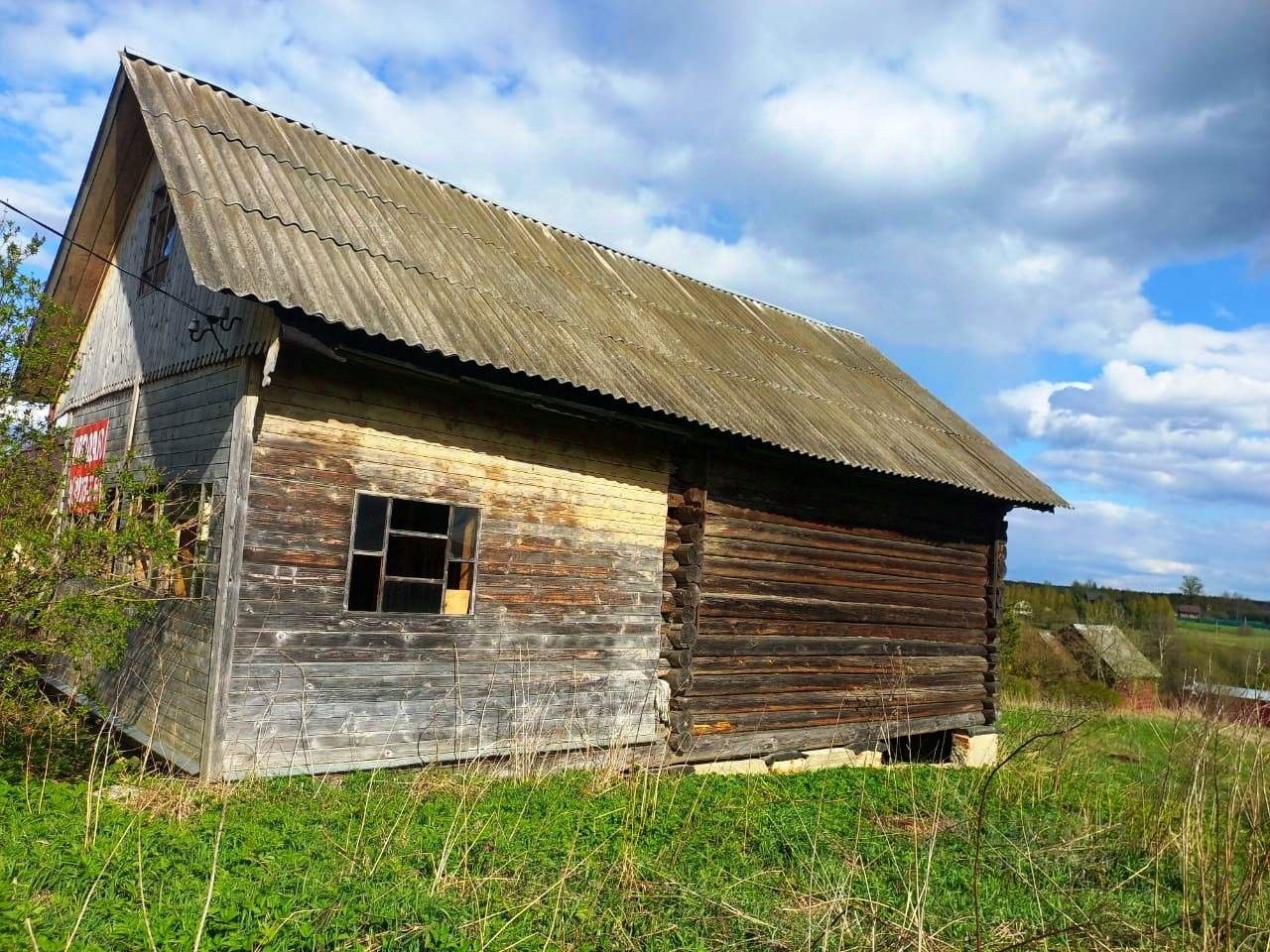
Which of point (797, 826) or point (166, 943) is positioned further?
point (797, 826)

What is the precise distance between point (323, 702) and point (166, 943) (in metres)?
2.96

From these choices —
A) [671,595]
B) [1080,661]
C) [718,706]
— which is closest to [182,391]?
[671,595]

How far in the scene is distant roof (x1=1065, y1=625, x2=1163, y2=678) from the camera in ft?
112

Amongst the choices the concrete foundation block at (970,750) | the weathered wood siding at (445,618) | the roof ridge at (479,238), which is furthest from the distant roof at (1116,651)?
the weathered wood siding at (445,618)

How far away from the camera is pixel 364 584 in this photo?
728 centimetres

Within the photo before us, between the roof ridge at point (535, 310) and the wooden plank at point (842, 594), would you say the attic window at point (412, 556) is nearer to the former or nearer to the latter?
the roof ridge at point (535, 310)

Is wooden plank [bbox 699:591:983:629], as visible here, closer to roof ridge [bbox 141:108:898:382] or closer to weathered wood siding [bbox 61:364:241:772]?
roof ridge [bbox 141:108:898:382]

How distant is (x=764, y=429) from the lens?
9.42 meters

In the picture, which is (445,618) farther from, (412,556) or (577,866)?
(577,866)

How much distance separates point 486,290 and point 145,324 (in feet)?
11.2

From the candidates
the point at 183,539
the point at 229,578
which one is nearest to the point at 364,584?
the point at 229,578

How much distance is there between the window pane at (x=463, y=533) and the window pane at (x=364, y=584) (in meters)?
0.65

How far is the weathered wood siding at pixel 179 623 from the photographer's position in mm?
6871

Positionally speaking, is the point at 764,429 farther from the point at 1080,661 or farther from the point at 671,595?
the point at 1080,661
